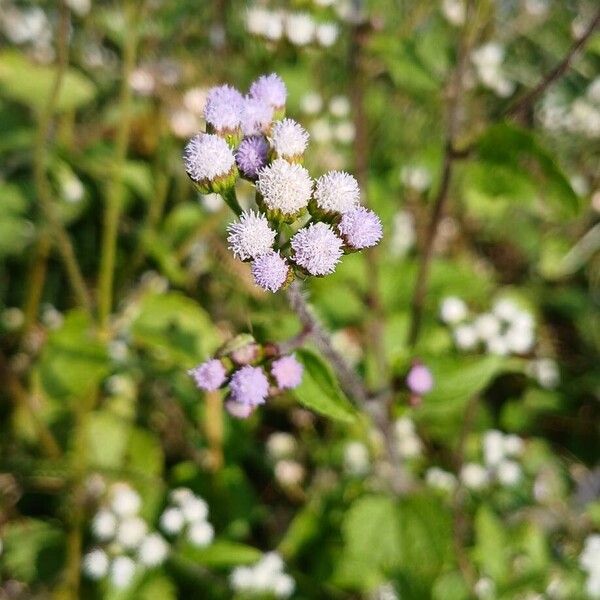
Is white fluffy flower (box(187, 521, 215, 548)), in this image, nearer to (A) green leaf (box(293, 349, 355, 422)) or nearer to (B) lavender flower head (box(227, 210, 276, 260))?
(A) green leaf (box(293, 349, 355, 422))

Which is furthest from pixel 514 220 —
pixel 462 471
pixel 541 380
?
pixel 462 471

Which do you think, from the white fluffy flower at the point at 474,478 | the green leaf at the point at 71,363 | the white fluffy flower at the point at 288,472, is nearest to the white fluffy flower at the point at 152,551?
the green leaf at the point at 71,363

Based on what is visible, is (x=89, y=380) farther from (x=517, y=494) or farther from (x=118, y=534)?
(x=517, y=494)

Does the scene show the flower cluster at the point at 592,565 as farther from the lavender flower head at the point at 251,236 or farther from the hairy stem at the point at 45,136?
the hairy stem at the point at 45,136

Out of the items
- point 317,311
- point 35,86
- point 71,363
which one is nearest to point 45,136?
point 35,86

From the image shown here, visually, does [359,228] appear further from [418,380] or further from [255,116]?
[418,380]
